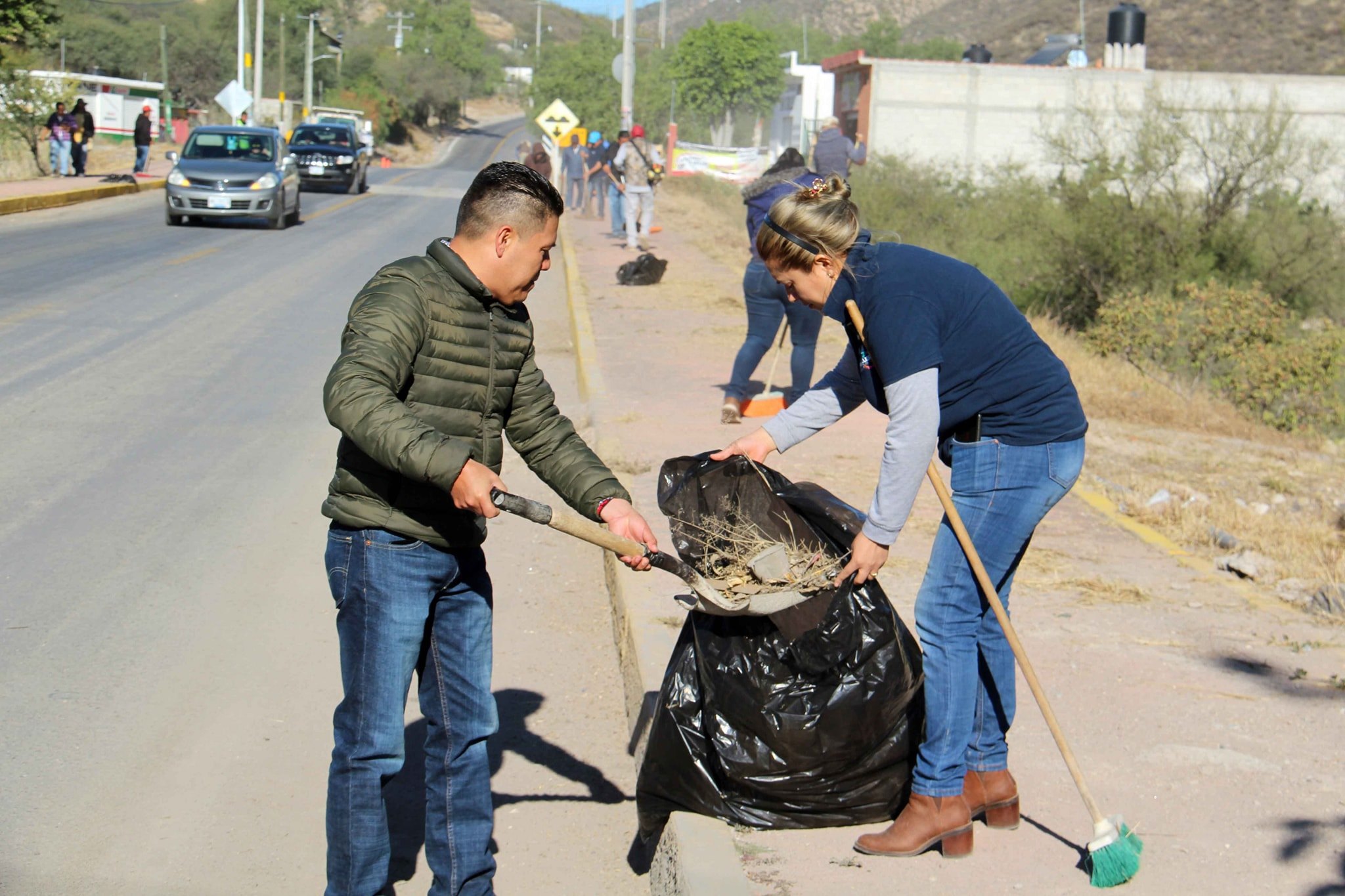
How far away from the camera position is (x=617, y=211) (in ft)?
79.8

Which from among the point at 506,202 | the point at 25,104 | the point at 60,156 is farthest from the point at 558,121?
the point at 506,202

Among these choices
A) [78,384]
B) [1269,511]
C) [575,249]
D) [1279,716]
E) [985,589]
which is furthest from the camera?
[575,249]

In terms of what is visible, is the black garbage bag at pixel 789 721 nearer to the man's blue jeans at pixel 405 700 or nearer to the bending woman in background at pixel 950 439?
the bending woman in background at pixel 950 439

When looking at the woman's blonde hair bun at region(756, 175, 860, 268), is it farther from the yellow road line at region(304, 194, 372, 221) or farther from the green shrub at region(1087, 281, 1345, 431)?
the yellow road line at region(304, 194, 372, 221)

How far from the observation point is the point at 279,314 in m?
13.4

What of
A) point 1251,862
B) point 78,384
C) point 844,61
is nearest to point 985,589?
point 1251,862

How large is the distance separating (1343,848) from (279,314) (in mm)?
11636

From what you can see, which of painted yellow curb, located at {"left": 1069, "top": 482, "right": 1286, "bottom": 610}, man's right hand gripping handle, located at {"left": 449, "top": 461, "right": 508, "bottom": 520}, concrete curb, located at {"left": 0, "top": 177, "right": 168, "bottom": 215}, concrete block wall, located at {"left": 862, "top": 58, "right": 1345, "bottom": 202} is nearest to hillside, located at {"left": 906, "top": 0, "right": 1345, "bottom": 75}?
concrete block wall, located at {"left": 862, "top": 58, "right": 1345, "bottom": 202}

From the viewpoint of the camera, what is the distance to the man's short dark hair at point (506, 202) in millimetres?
3018

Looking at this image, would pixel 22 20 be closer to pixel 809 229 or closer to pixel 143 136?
pixel 143 136

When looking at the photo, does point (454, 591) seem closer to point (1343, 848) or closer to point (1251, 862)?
point (1251, 862)

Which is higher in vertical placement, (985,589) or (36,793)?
(985,589)

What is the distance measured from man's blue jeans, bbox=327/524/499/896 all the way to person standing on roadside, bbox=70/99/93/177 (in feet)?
99.4

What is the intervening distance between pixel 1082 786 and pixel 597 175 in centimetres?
2735
